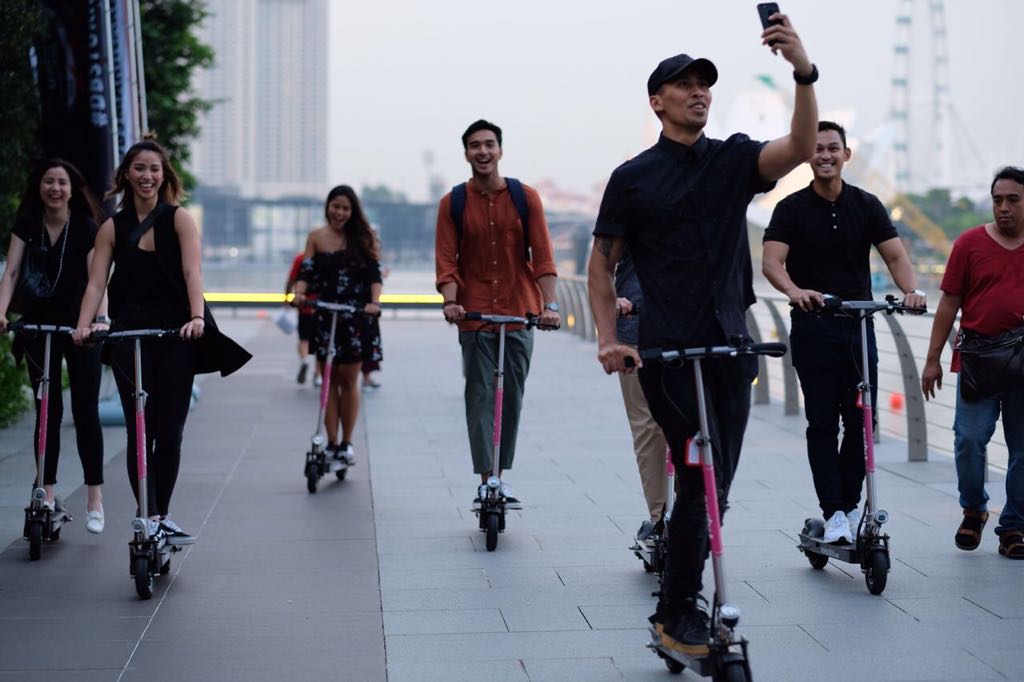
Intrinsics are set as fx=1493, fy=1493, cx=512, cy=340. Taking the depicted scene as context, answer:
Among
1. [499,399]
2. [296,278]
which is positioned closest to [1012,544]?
[499,399]

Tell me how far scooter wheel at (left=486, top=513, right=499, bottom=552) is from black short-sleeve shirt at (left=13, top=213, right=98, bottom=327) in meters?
2.15

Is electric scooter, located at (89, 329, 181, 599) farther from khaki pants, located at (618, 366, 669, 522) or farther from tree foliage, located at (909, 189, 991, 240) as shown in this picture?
tree foliage, located at (909, 189, 991, 240)

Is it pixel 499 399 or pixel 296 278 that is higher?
pixel 296 278

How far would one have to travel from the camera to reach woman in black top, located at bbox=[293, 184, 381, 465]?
9.13 m

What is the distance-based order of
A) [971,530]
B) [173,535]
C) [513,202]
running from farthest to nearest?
[513,202] → [971,530] → [173,535]

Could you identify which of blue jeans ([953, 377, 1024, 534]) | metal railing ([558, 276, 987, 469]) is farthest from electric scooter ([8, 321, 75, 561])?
blue jeans ([953, 377, 1024, 534])

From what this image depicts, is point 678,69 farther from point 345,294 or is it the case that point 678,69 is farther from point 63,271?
point 345,294

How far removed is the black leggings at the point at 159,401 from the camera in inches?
241

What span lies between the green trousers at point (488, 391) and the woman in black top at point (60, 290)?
5.90 ft

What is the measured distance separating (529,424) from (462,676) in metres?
8.09

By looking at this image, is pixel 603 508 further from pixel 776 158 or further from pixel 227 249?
pixel 227 249

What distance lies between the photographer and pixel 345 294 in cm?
917

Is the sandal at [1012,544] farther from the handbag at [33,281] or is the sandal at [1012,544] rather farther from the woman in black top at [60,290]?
the handbag at [33,281]

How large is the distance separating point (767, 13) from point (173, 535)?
3.54 meters
